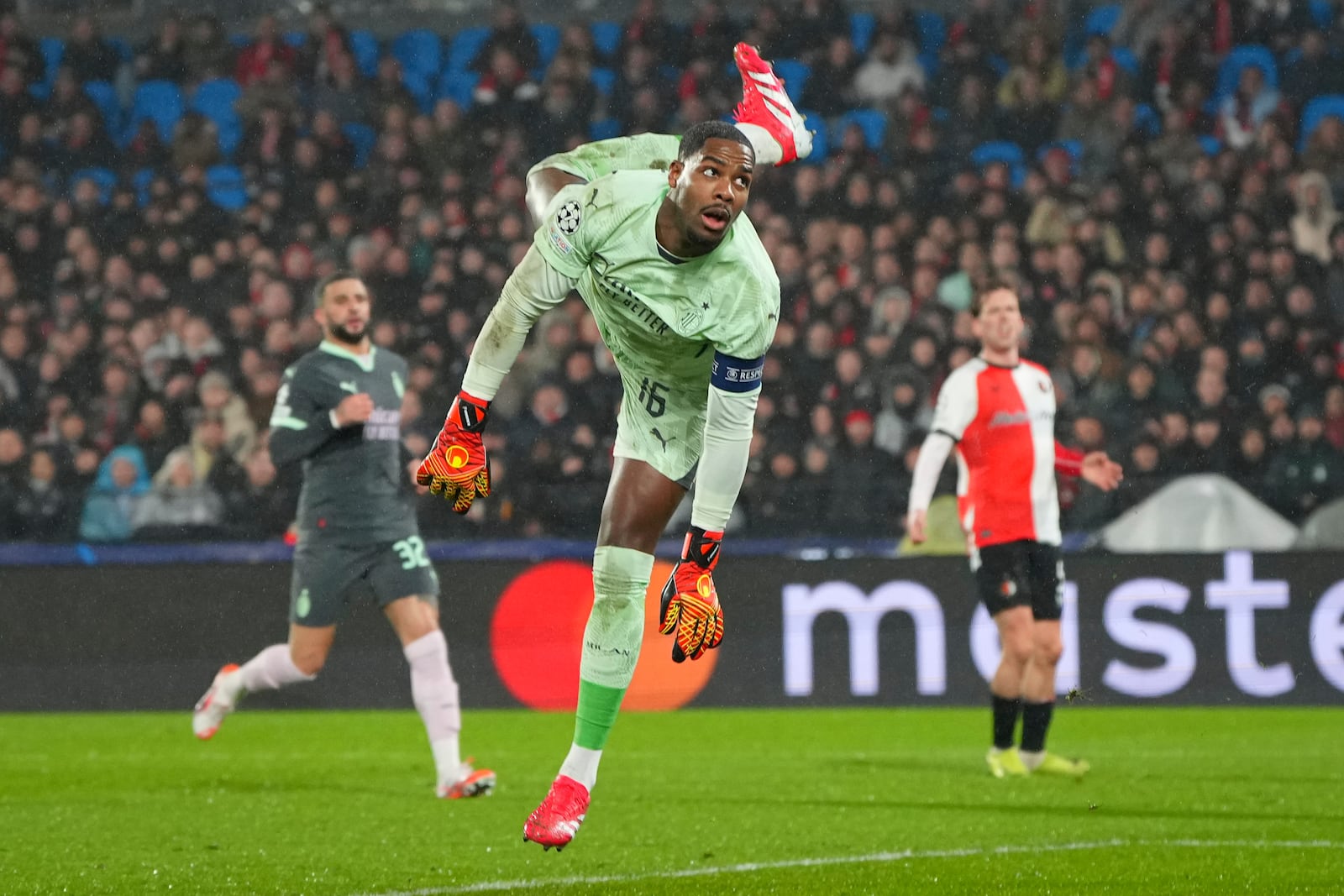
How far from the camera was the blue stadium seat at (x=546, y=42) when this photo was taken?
53.1ft

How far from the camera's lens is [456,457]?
4.81 m

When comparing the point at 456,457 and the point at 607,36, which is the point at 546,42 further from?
the point at 456,457

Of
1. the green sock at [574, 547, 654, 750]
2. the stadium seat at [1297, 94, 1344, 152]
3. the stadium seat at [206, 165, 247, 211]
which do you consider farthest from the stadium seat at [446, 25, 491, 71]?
the green sock at [574, 547, 654, 750]

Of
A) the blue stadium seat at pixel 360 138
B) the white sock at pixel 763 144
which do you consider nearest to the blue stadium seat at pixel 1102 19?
the blue stadium seat at pixel 360 138

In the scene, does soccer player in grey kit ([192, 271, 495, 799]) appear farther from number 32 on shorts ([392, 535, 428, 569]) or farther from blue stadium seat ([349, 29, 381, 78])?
blue stadium seat ([349, 29, 381, 78])

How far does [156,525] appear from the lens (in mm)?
11492

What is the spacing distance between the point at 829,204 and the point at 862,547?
412cm

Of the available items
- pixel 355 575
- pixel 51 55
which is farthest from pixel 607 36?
pixel 355 575

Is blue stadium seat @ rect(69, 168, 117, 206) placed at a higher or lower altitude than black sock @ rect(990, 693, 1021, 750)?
higher

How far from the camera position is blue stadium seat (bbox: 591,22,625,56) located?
1628cm

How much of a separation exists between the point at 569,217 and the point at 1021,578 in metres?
4.00

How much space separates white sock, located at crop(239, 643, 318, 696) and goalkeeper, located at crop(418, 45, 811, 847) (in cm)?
294

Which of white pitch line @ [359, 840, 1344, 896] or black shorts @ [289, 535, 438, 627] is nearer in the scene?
white pitch line @ [359, 840, 1344, 896]

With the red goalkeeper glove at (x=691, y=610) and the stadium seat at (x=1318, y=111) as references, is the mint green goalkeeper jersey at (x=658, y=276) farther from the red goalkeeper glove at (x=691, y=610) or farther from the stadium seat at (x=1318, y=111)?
the stadium seat at (x=1318, y=111)
